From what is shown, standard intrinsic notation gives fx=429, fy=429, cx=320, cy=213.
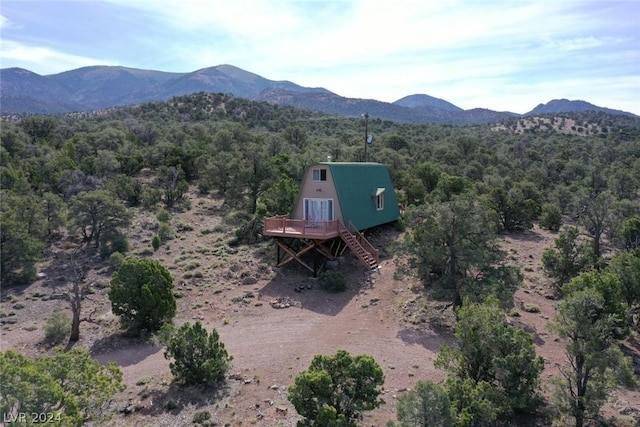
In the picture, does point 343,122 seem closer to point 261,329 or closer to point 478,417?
point 261,329

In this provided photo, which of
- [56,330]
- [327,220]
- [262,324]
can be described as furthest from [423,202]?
[56,330]

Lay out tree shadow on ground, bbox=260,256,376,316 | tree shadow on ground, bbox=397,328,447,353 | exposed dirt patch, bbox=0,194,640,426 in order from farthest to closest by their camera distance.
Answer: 1. tree shadow on ground, bbox=260,256,376,316
2. tree shadow on ground, bbox=397,328,447,353
3. exposed dirt patch, bbox=0,194,640,426

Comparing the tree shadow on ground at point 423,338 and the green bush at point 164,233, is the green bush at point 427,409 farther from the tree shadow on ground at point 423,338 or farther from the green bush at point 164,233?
the green bush at point 164,233

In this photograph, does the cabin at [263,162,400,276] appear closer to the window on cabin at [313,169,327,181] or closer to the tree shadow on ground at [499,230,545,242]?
the window on cabin at [313,169,327,181]

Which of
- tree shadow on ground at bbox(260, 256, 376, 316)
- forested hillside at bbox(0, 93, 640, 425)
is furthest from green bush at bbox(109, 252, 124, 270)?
tree shadow on ground at bbox(260, 256, 376, 316)

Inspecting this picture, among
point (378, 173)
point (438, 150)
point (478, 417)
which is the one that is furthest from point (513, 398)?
point (438, 150)

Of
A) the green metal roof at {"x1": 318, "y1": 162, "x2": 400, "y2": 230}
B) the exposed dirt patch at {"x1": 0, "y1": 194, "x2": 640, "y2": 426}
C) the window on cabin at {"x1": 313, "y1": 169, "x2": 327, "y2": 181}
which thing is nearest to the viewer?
the exposed dirt patch at {"x1": 0, "y1": 194, "x2": 640, "y2": 426}
